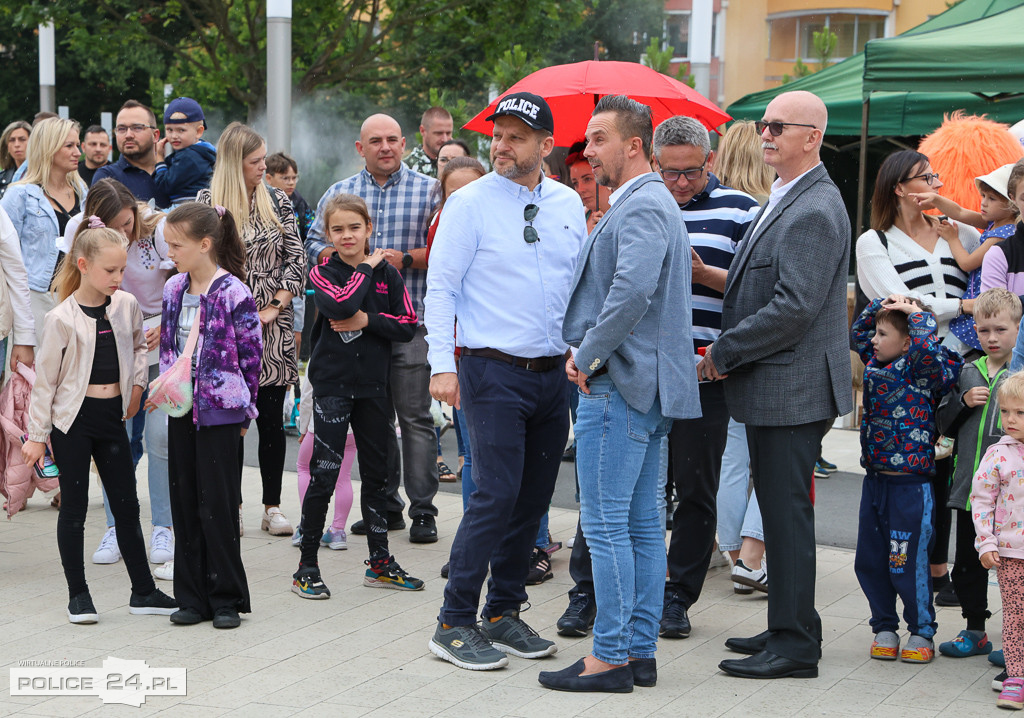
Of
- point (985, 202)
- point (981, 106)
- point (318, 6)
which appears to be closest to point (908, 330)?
point (985, 202)

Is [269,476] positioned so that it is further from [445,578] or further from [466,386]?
[466,386]

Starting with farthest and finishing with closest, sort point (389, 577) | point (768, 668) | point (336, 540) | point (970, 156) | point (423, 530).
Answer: point (970, 156) < point (423, 530) < point (336, 540) < point (389, 577) < point (768, 668)

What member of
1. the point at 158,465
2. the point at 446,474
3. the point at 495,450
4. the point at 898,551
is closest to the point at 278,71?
the point at 446,474

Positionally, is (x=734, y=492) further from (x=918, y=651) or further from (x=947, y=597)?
(x=918, y=651)

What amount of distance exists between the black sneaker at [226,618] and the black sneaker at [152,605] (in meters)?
0.25

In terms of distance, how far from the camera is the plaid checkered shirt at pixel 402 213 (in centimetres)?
682

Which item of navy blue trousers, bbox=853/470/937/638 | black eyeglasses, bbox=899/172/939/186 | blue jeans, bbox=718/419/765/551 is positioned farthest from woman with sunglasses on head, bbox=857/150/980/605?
blue jeans, bbox=718/419/765/551

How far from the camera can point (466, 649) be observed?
15.2 ft

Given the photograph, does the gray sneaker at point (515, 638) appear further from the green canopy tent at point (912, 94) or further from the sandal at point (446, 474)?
the green canopy tent at point (912, 94)

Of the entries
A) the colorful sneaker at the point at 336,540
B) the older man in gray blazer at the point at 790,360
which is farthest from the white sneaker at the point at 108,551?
the older man in gray blazer at the point at 790,360

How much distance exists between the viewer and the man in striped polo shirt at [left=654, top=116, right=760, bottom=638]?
510cm

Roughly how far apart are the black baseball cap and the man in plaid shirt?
76.9 inches

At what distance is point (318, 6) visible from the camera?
20266mm

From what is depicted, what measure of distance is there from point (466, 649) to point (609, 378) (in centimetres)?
119
